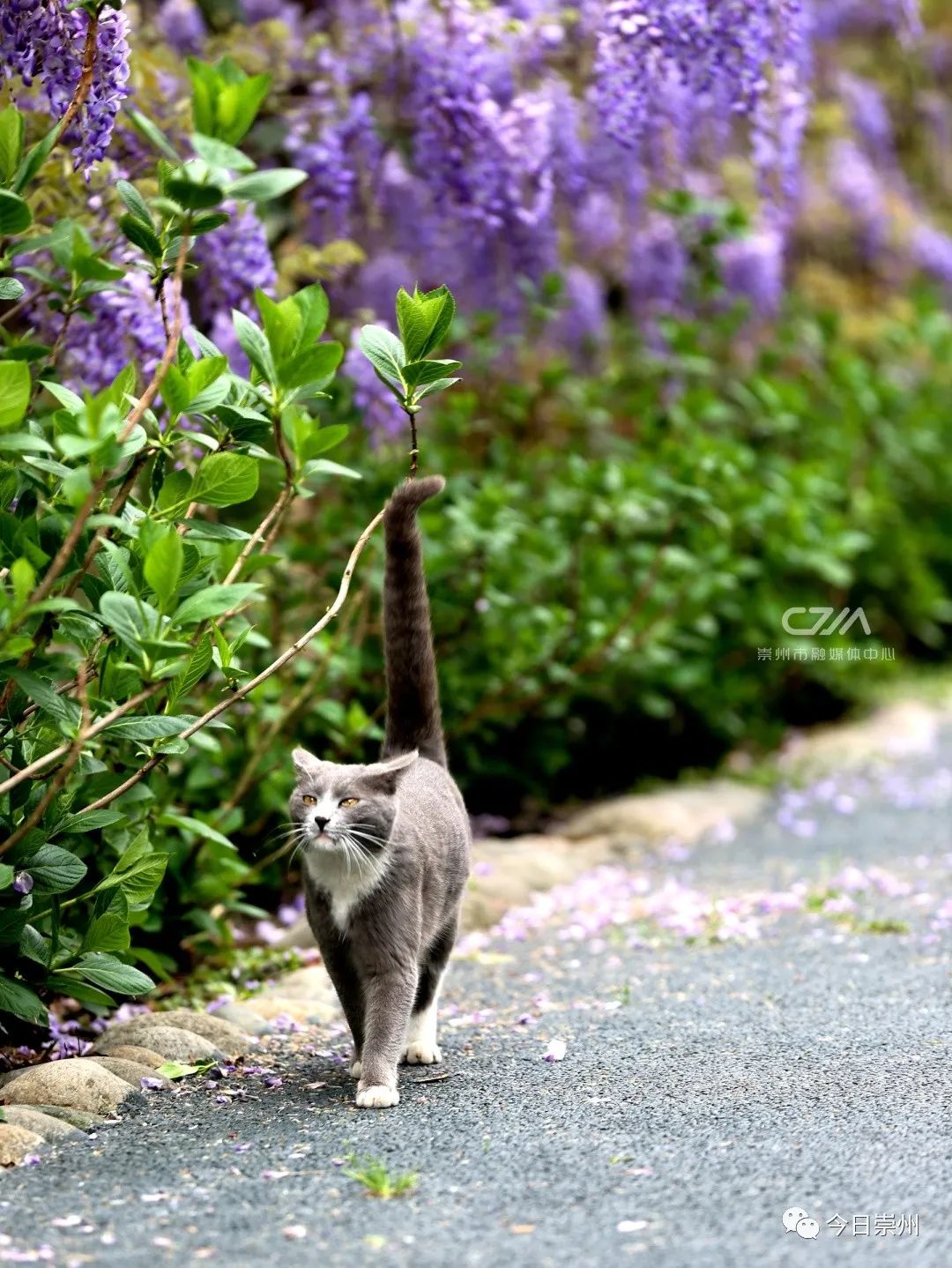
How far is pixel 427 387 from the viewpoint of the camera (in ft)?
9.55

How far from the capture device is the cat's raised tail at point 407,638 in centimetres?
307

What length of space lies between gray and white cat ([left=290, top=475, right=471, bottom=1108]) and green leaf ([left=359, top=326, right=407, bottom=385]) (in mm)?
230

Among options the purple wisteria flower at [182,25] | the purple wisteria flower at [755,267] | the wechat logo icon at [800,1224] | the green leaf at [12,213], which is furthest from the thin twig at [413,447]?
the purple wisteria flower at [755,267]

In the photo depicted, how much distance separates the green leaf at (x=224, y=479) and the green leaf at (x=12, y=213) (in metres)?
0.50

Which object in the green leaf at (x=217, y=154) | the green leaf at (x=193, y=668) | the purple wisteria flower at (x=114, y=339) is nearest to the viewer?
the green leaf at (x=217, y=154)

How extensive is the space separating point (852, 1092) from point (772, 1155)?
1.24 feet

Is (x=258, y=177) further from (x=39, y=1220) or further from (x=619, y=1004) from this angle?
(x=619, y=1004)

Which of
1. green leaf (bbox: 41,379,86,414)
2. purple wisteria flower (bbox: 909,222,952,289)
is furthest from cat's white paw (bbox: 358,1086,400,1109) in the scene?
purple wisteria flower (bbox: 909,222,952,289)

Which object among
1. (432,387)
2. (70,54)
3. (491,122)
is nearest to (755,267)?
(491,122)

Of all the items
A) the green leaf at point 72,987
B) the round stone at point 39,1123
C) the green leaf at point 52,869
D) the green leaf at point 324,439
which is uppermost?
the green leaf at point 324,439

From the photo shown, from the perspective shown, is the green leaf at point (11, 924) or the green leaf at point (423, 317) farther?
the green leaf at point (423, 317)

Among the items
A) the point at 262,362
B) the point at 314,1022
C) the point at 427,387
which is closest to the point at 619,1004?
the point at 314,1022

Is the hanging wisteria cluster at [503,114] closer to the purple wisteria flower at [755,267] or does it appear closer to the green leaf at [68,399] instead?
the purple wisteria flower at [755,267]

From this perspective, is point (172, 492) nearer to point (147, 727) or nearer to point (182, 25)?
point (147, 727)
